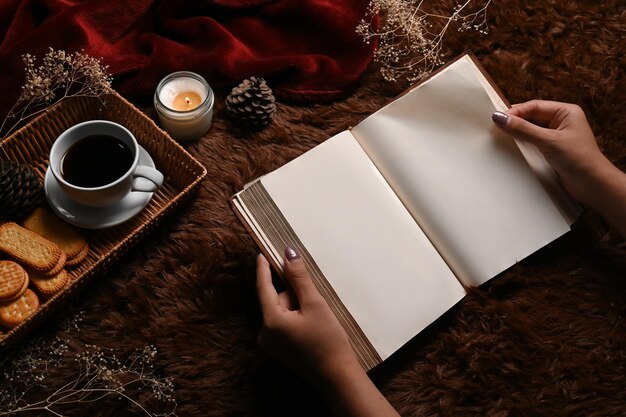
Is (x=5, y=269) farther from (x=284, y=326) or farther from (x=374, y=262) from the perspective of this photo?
(x=374, y=262)

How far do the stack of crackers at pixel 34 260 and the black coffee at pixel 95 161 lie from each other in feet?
0.31

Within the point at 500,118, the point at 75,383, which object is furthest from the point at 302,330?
the point at 500,118

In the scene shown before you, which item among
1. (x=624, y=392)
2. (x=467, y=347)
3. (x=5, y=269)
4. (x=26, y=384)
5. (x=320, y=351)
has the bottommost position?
(x=624, y=392)

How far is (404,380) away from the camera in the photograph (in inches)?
39.6

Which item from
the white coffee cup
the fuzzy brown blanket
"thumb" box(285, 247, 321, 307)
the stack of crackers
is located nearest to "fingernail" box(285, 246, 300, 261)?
"thumb" box(285, 247, 321, 307)

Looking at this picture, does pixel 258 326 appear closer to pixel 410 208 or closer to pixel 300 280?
pixel 300 280

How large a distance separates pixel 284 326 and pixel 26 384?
43 cm

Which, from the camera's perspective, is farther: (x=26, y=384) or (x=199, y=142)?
(x=199, y=142)

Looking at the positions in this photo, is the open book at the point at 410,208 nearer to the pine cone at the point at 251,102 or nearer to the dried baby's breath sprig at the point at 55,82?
the pine cone at the point at 251,102

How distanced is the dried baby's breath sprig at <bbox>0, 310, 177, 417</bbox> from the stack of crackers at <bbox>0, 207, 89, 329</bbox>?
0.31 ft

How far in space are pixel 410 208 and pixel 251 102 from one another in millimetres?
338

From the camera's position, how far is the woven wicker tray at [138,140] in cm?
97

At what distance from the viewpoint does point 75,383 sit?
964 millimetres

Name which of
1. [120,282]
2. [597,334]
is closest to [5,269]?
[120,282]
